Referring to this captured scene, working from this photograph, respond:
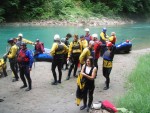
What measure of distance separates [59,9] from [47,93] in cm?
2723

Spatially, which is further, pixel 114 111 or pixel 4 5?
pixel 4 5

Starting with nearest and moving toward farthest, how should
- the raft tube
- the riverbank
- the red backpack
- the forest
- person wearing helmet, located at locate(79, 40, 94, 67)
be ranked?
the red backpack < person wearing helmet, located at locate(79, 40, 94, 67) < the raft tube < the riverbank < the forest

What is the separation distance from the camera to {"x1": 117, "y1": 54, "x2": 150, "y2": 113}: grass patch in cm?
845

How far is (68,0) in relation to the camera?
132 ft

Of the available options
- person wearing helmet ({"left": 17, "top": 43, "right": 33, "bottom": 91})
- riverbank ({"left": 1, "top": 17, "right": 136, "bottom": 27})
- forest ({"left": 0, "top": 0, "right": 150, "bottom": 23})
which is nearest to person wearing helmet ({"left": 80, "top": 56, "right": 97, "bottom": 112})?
person wearing helmet ({"left": 17, "top": 43, "right": 33, "bottom": 91})

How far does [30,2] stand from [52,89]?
28.0 meters

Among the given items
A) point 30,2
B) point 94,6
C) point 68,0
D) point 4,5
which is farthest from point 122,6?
point 4,5

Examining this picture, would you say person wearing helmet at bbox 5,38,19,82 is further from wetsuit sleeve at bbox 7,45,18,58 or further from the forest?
the forest

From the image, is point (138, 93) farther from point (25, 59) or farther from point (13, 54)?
point (13, 54)

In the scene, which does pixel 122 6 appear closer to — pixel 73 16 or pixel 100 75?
pixel 73 16

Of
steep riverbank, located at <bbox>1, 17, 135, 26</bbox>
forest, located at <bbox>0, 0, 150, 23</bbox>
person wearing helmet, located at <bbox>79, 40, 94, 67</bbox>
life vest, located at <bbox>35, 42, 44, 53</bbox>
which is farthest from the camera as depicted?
forest, located at <bbox>0, 0, 150, 23</bbox>

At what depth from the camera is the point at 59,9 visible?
3725 centimetres

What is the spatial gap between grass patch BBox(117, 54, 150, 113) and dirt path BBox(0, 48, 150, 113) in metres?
0.43

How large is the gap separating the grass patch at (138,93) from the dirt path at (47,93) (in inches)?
16.8
